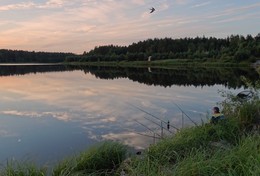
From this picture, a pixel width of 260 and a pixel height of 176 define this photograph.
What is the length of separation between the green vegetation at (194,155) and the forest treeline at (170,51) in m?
76.3

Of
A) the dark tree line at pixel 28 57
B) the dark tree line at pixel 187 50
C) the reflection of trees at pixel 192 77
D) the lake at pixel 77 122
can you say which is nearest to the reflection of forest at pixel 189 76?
the reflection of trees at pixel 192 77

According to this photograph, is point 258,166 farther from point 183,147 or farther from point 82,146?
point 82,146

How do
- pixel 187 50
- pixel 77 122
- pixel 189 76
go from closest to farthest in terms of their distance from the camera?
pixel 77 122
pixel 189 76
pixel 187 50

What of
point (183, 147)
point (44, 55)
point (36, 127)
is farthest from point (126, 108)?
point (44, 55)

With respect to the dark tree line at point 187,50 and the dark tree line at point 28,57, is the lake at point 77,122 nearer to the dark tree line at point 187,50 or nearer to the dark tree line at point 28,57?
the dark tree line at point 187,50

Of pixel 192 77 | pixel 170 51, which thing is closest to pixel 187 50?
pixel 170 51

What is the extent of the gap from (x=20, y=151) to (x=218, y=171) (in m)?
8.08

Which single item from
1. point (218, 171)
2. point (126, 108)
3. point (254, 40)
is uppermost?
point (254, 40)

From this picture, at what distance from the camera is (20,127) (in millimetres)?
15492

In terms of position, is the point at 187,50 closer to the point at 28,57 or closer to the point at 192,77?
the point at 192,77

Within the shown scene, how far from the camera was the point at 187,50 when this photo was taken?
11881 cm

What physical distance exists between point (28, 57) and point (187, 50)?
86.1m

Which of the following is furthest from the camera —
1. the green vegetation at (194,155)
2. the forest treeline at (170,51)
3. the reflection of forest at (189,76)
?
the forest treeline at (170,51)

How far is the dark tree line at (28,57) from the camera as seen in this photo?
6304 inches
